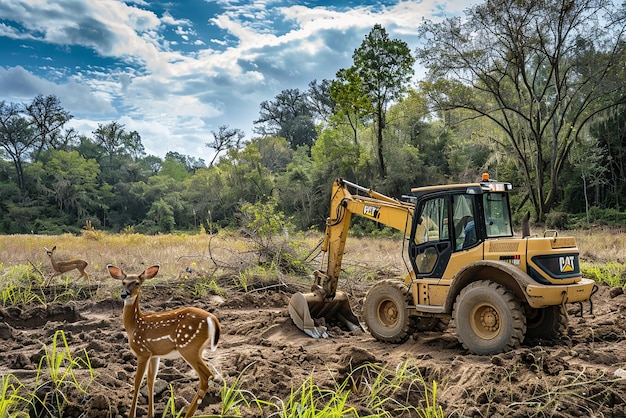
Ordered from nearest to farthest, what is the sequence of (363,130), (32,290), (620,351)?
(620,351) → (32,290) → (363,130)

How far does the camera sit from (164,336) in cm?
264

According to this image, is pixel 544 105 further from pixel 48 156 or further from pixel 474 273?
pixel 48 156

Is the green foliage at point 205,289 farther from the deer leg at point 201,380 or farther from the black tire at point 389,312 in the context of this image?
the deer leg at point 201,380

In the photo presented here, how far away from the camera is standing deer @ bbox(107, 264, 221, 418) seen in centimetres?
258

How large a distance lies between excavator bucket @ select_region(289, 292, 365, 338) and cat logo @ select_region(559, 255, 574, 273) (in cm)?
320

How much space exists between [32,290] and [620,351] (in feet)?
30.9

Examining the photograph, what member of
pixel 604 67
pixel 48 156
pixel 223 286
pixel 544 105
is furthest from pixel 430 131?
pixel 48 156

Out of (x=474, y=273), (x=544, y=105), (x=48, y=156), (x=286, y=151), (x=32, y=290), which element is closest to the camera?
(x=474, y=273)

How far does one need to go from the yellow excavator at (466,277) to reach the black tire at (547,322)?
0.04ft

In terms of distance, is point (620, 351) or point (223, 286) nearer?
point (620, 351)

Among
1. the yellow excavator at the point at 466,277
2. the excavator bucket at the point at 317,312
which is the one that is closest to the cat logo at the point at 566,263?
the yellow excavator at the point at 466,277

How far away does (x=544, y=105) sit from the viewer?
1128 inches

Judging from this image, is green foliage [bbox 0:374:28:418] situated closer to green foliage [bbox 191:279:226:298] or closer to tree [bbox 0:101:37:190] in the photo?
green foliage [bbox 191:279:226:298]

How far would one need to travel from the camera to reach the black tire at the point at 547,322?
6699mm
